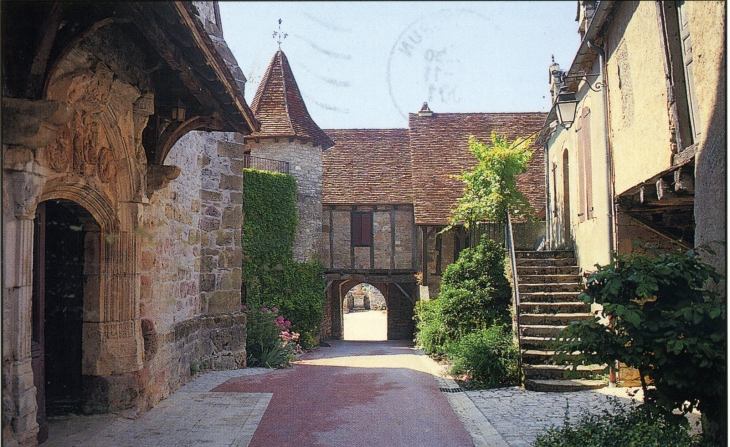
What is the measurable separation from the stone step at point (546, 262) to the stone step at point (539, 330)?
2.14 metres

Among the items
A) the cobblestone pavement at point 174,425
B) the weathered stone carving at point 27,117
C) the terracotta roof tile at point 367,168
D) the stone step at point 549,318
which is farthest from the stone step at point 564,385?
the terracotta roof tile at point 367,168

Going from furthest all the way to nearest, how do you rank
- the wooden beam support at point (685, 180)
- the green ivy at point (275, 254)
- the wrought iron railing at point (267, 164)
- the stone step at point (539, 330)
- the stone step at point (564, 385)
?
1. the wrought iron railing at point (267, 164)
2. the green ivy at point (275, 254)
3. the stone step at point (539, 330)
4. the stone step at point (564, 385)
5. the wooden beam support at point (685, 180)

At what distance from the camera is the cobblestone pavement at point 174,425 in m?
5.50

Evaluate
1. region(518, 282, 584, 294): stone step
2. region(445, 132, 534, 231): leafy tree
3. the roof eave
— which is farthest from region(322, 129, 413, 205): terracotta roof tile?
the roof eave

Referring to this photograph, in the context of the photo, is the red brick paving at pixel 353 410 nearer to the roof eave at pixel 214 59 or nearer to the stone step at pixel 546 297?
the stone step at pixel 546 297

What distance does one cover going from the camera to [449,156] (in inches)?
826

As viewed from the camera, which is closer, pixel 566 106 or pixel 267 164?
pixel 566 106

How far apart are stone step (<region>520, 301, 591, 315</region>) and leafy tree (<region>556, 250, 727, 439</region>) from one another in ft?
16.5

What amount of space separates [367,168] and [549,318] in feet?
44.1

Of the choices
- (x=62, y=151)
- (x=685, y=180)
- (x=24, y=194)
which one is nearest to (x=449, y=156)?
(x=685, y=180)

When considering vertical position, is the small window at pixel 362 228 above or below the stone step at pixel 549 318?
above

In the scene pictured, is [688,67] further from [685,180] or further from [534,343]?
[534,343]

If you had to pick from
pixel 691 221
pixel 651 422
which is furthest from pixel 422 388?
pixel 651 422

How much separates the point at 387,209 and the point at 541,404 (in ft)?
46.7
